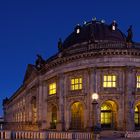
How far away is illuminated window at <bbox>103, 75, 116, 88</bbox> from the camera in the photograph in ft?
157

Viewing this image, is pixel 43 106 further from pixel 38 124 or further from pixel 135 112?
pixel 135 112

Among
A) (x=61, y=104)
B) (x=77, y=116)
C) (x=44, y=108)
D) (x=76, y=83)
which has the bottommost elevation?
(x=77, y=116)

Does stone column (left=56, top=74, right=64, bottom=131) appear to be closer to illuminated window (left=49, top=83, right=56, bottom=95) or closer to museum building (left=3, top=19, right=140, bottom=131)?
museum building (left=3, top=19, right=140, bottom=131)

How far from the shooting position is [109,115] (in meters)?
49.1

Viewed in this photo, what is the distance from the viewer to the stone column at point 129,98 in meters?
46.5

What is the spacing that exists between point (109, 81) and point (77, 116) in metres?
6.95

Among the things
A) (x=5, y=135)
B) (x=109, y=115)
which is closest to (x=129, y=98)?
(x=109, y=115)

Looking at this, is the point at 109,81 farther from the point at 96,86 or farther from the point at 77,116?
the point at 77,116

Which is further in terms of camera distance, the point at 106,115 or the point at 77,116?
the point at 77,116

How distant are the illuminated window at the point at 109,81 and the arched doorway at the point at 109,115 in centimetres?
211

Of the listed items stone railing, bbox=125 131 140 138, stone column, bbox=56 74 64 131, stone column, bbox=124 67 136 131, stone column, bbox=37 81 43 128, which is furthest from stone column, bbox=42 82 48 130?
stone railing, bbox=125 131 140 138

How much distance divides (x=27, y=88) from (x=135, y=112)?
27640 millimetres

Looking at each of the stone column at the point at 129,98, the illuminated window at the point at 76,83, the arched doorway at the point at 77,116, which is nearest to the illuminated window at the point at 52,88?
the arched doorway at the point at 77,116

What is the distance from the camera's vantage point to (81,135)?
34250mm
